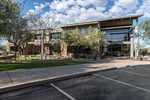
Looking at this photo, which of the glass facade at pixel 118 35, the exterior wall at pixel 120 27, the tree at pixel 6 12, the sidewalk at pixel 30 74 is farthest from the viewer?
the glass facade at pixel 118 35

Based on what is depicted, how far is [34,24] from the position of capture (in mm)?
30234

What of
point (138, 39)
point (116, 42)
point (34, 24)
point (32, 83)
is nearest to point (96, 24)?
point (116, 42)

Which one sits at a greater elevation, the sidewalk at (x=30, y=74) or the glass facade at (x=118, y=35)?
the glass facade at (x=118, y=35)

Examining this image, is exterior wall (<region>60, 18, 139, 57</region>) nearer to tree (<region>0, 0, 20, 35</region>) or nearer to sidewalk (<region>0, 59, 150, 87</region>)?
tree (<region>0, 0, 20, 35</region>)

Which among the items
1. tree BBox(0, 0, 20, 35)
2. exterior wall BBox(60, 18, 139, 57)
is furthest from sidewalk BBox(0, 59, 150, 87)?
exterior wall BBox(60, 18, 139, 57)

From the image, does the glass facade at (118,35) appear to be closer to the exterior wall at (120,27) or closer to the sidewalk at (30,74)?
the exterior wall at (120,27)

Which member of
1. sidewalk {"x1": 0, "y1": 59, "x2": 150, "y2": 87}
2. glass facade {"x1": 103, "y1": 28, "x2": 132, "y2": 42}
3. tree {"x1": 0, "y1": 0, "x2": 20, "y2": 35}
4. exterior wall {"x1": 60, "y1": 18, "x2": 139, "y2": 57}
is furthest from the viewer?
glass facade {"x1": 103, "y1": 28, "x2": 132, "y2": 42}

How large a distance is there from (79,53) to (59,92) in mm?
35207

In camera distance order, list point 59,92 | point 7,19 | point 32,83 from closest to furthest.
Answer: point 59,92
point 32,83
point 7,19

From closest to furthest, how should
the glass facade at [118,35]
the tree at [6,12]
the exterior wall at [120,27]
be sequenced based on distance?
the tree at [6,12], the exterior wall at [120,27], the glass facade at [118,35]

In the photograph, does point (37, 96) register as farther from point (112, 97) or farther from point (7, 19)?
point (7, 19)

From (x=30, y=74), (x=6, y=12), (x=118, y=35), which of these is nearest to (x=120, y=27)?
(x=118, y=35)

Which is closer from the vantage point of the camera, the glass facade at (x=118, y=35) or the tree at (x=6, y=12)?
the tree at (x=6, y=12)

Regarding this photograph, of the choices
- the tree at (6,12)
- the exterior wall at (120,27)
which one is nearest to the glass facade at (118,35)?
the exterior wall at (120,27)
